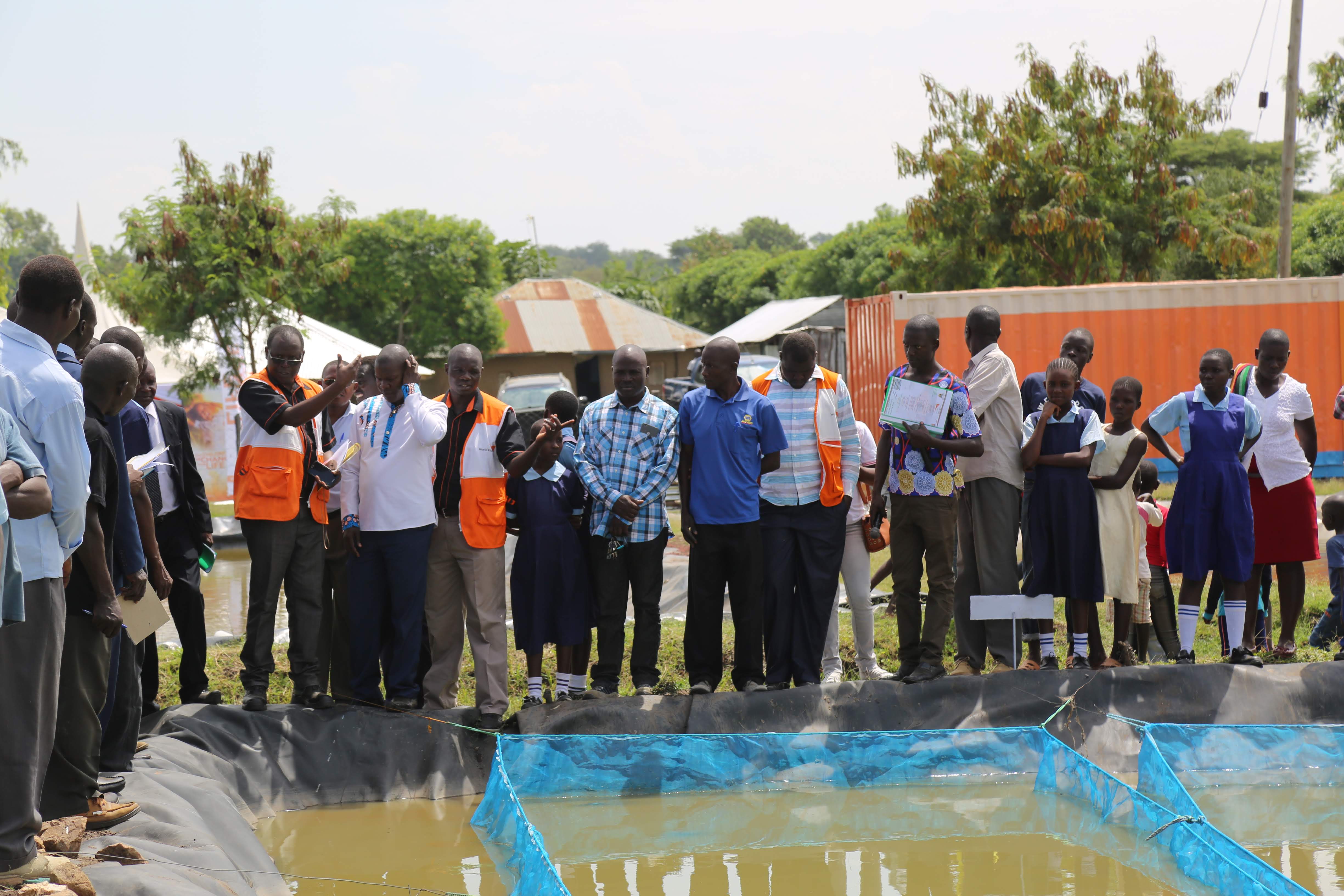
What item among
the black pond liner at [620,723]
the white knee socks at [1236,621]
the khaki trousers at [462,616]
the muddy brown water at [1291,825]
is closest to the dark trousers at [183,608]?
the black pond liner at [620,723]

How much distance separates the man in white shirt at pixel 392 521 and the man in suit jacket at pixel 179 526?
0.69m

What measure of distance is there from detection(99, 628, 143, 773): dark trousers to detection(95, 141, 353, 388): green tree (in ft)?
33.1

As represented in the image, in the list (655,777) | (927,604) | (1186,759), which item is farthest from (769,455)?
(1186,759)

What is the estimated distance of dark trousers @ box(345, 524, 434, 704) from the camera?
5516 millimetres

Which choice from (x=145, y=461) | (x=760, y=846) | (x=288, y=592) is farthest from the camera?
(x=288, y=592)

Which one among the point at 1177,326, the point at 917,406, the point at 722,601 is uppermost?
the point at 1177,326

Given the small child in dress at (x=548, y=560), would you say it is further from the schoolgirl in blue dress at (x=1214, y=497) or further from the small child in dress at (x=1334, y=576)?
the small child in dress at (x=1334, y=576)

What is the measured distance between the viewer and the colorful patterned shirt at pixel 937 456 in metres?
5.68

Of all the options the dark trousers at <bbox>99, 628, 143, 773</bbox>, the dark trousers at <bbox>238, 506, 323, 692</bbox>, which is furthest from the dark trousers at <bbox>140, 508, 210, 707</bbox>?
the dark trousers at <bbox>99, 628, 143, 773</bbox>

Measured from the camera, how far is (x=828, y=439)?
5805mm

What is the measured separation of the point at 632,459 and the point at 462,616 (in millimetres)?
1203

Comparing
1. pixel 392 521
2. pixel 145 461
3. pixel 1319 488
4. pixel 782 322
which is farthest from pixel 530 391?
pixel 145 461

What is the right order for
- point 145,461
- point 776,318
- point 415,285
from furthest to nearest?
point 776,318
point 415,285
point 145,461

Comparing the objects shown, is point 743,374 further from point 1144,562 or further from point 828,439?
point 828,439
